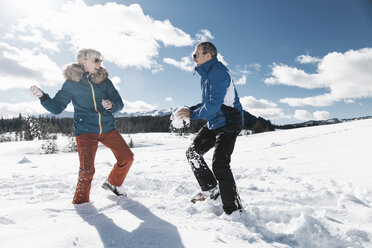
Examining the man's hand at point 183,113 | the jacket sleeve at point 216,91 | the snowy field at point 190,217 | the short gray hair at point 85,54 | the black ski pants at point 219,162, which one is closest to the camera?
the snowy field at point 190,217

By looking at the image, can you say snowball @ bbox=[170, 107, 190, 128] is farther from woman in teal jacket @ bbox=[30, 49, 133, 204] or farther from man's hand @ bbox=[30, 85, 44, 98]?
man's hand @ bbox=[30, 85, 44, 98]

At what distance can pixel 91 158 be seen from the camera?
114 inches

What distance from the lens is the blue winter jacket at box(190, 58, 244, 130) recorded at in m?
2.59

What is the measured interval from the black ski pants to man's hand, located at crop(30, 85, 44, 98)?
6.62 ft

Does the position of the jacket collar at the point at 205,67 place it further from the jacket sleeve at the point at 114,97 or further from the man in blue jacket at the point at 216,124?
the jacket sleeve at the point at 114,97

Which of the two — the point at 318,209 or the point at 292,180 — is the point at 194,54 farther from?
the point at 292,180

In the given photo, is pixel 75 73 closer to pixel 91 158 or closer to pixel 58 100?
pixel 58 100

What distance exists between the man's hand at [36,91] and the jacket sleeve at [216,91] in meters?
2.04

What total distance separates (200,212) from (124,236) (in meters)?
0.97

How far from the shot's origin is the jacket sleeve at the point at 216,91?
8.45ft

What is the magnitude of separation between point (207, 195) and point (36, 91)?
2.49m

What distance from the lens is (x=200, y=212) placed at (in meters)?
2.50

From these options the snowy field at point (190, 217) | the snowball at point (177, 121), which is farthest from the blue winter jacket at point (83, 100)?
the snowy field at point (190, 217)

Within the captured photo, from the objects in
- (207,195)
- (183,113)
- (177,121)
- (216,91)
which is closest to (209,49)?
(216,91)
